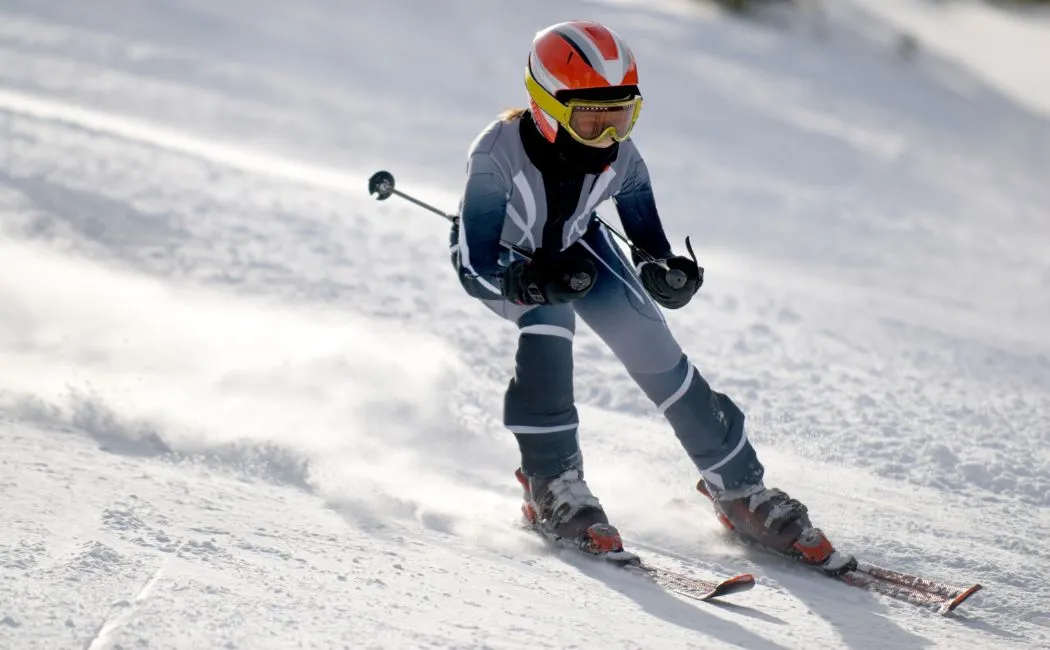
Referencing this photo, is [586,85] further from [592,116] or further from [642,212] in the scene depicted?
[642,212]

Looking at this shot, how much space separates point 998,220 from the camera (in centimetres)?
1163

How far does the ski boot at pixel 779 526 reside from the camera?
13.9ft

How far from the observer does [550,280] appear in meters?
3.84

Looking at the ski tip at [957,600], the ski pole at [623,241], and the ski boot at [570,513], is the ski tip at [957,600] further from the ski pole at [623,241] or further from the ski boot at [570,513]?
the ski pole at [623,241]

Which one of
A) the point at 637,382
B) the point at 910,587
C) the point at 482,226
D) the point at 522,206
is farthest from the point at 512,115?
the point at 910,587

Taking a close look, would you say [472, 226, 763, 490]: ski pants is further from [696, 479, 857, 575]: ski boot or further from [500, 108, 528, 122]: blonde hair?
[500, 108, 528, 122]: blonde hair

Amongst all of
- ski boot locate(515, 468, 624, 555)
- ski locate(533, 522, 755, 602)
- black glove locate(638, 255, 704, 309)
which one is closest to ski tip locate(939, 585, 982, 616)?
ski locate(533, 522, 755, 602)

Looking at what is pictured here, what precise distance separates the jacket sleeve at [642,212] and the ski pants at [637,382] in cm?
19

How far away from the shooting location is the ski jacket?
163 inches

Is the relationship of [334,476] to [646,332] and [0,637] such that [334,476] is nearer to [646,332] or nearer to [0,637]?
[646,332]

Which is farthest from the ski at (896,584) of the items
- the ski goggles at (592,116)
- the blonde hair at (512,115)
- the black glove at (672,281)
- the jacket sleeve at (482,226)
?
the blonde hair at (512,115)

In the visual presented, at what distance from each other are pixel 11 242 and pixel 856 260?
246 inches

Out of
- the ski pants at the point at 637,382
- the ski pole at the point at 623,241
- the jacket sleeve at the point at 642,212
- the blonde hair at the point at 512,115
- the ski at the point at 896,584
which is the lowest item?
the ski at the point at 896,584

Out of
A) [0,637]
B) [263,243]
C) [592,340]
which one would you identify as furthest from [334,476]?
[263,243]
